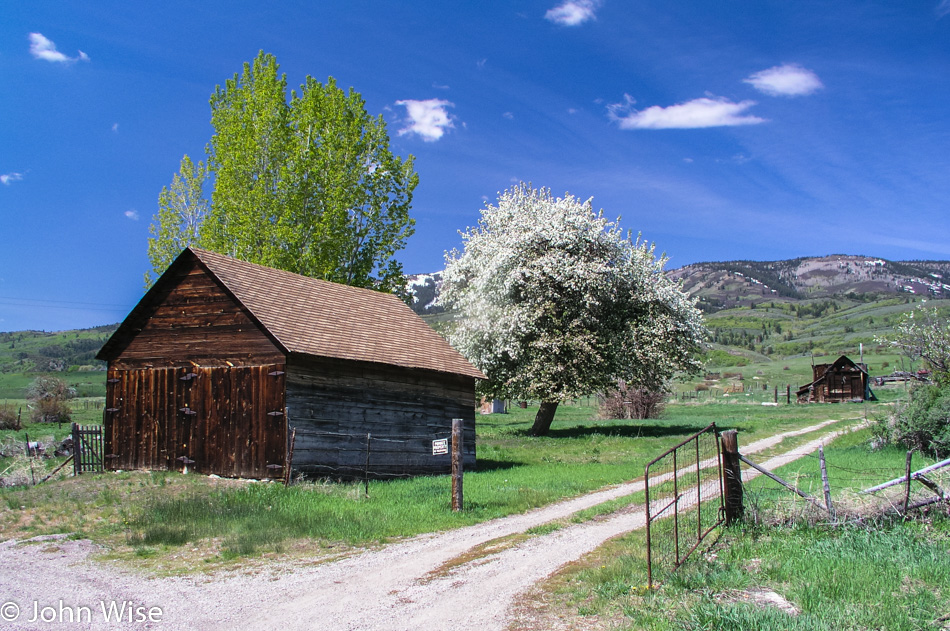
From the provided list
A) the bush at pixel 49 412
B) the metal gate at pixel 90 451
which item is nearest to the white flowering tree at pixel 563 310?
the metal gate at pixel 90 451

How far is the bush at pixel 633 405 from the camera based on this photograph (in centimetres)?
4156

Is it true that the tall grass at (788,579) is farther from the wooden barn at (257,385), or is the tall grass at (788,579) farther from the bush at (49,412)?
the bush at (49,412)

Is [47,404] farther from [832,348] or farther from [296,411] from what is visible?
[832,348]

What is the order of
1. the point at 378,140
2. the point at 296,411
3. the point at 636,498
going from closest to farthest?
1. the point at 636,498
2. the point at 296,411
3. the point at 378,140

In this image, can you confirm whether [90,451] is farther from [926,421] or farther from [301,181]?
[926,421]

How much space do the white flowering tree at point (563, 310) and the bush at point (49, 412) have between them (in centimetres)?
3282

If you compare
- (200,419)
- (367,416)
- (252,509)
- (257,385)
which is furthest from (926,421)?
(200,419)

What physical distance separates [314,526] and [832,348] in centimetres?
15165

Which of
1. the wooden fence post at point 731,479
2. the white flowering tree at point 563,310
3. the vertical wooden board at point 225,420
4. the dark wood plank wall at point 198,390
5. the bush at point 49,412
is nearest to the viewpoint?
the wooden fence post at point 731,479

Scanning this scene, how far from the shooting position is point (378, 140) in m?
32.6

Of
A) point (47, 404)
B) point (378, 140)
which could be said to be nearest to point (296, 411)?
point (378, 140)

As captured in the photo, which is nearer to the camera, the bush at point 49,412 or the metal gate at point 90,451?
the metal gate at point 90,451

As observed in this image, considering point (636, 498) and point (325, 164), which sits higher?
point (325, 164)

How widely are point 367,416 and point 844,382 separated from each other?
2253 inches
